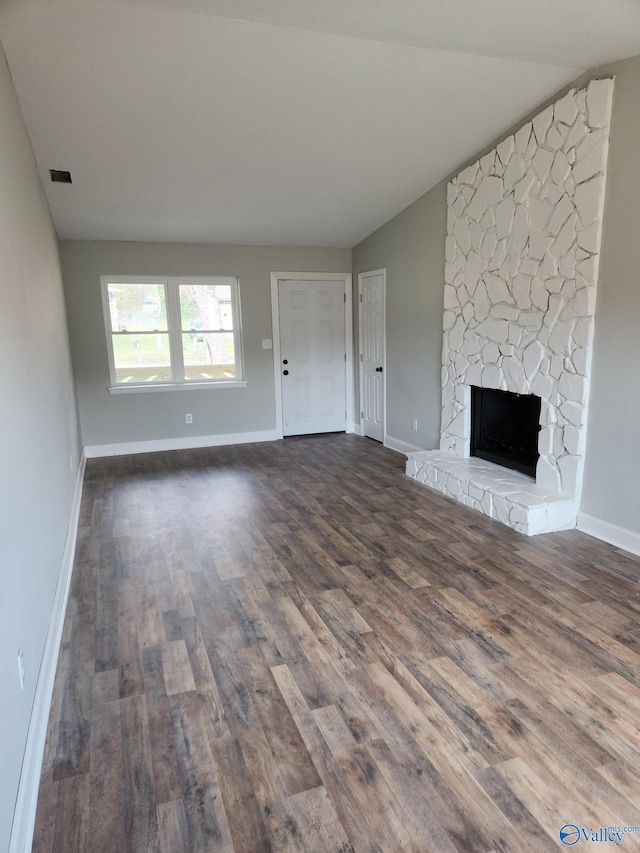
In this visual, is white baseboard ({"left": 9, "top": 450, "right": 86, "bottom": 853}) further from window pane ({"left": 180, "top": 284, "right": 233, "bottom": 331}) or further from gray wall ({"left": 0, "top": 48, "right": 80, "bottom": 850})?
window pane ({"left": 180, "top": 284, "right": 233, "bottom": 331})

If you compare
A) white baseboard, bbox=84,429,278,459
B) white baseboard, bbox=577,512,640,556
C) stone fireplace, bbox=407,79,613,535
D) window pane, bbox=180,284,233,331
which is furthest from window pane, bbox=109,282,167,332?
white baseboard, bbox=577,512,640,556

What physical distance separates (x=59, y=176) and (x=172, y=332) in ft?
7.43

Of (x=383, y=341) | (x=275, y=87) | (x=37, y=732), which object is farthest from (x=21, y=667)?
(x=383, y=341)

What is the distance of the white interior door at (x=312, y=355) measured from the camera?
22.0ft

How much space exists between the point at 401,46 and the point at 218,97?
3.74 feet

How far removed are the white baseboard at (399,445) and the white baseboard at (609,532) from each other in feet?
7.03

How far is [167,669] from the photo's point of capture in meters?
2.27

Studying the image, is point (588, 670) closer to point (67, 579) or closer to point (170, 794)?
point (170, 794)

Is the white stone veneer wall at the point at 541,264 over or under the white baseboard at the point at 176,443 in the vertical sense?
over

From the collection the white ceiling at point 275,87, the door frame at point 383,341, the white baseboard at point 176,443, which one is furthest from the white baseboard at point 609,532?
the white baseboard at point 176,443

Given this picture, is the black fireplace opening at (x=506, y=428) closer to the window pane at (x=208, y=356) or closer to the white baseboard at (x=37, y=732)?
the window pane at (x=208, y=356)

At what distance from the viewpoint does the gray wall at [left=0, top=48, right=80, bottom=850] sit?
61.6 inches

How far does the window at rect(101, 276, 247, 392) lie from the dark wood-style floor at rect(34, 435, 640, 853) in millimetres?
2801

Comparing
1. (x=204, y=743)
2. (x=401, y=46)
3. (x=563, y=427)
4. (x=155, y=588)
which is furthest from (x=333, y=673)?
(x=401, y=46)
